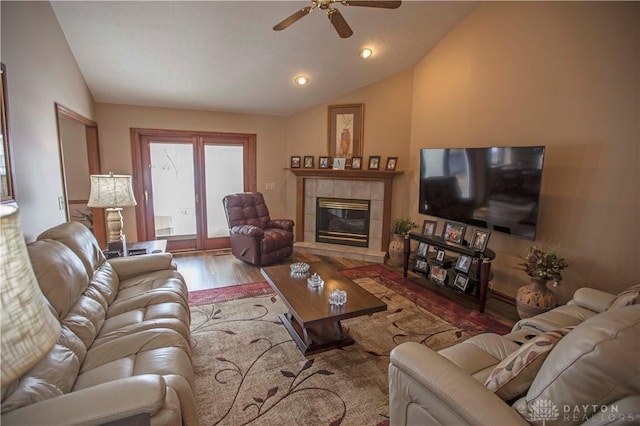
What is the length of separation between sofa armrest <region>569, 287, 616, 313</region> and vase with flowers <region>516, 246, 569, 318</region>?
1.72 ft

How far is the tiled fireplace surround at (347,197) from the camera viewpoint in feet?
16.7

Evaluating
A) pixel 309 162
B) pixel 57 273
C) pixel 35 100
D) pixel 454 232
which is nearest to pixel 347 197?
pixel 309 162

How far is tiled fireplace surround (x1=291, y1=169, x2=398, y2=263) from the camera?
5.10 m

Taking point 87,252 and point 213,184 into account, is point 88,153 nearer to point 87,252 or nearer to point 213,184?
point 213,184

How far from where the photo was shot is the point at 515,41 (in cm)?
337

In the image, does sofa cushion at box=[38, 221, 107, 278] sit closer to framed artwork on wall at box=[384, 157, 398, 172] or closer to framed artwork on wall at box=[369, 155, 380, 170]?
framed artwork on wall at box=[369, 155, 380, 170]

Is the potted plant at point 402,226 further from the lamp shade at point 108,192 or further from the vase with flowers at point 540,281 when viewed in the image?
the lamp shade at point 108,192

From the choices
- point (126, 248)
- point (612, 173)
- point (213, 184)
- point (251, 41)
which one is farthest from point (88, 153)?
point (612, 173)

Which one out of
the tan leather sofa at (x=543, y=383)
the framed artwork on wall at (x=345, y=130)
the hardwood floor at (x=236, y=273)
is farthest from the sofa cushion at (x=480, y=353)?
the framed artwork on wall at (x=345, y=130)

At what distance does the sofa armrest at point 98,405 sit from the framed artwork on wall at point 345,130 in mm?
4544

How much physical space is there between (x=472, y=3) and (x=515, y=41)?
79 cm

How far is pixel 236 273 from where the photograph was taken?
4387mm

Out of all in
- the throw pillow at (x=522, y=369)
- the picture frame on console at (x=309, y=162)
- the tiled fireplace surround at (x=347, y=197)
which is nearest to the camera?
the throw pillow at (x=522, y=369)

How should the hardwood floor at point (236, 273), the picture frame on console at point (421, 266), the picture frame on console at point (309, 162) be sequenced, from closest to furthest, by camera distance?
the hardwood floor at point (236, 273)
the picture frame on console at point (421, 266)
the picture frame on console at point (309, 162)
